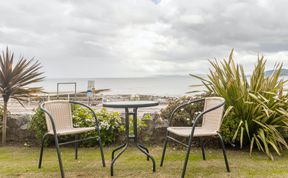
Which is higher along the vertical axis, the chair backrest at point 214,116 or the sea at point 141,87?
the sea at point 141,87

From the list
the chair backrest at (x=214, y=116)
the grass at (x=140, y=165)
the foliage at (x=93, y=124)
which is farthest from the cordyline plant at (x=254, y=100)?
the foliage at (x=93, y=124)

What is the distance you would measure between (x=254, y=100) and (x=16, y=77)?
3.70 meters

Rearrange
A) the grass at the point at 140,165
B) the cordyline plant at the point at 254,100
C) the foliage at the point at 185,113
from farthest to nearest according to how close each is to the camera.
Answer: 1. the foliage at the point at 185,113
2. the cordyline plant at the point at 254,100
3. the grass at the point at 140,165

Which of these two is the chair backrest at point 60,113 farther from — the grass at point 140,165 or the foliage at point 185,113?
the foliage at point 185,113

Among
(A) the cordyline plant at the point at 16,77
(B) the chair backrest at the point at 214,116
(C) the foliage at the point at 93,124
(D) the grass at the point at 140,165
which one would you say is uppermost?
(A) the cordyline plant at the point at 16,77

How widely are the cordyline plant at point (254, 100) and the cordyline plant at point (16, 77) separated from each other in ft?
9.47

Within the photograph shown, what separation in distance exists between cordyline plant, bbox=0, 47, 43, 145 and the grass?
0.91 meters

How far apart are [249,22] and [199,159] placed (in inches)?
209

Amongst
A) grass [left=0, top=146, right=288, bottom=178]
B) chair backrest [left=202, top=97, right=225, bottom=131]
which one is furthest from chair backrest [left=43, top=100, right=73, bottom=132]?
chair backrest [left=202, top=97, right=225, bottom=131]

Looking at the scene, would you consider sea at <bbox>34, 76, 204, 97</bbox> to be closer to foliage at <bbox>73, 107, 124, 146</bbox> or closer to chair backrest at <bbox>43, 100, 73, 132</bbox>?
foliage at <bbox>73, 107, 124, 146</bbox>

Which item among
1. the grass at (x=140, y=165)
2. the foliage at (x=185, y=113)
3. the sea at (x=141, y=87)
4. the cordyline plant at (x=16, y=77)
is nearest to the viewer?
the grass at (x=140, y=165)

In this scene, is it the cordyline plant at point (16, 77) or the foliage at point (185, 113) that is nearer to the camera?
the foliage at point (185, 113)

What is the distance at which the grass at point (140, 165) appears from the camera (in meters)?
2.60

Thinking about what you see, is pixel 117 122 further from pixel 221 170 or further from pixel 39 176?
pixel 221 170
